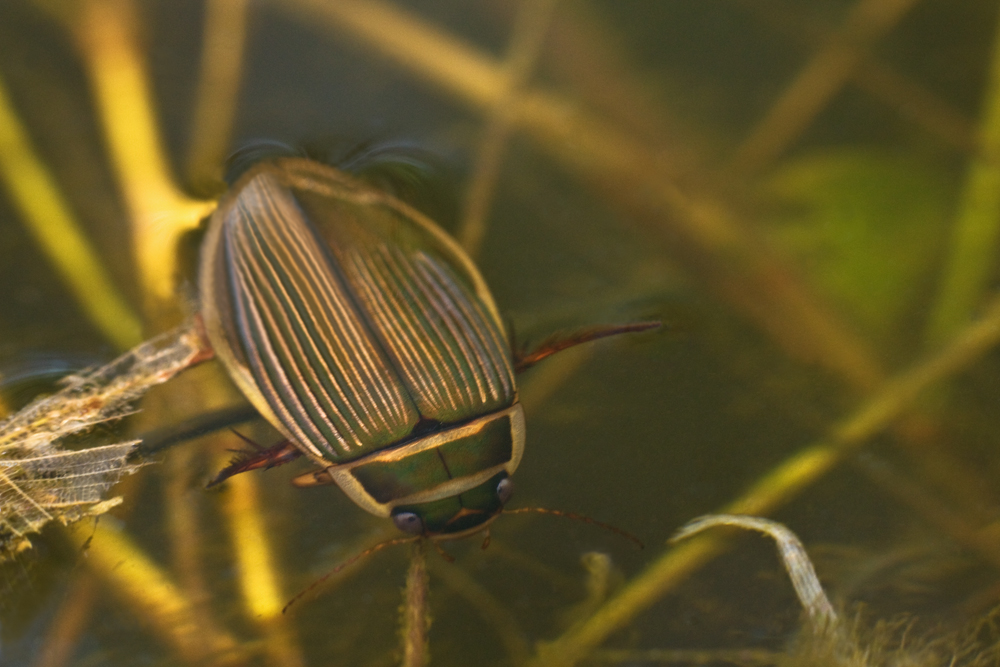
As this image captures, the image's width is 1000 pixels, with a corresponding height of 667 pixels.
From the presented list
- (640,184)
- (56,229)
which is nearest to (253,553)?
(56,229)

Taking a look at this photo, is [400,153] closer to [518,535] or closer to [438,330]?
[438,330]

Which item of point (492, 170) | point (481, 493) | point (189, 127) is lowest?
point (481, 493)

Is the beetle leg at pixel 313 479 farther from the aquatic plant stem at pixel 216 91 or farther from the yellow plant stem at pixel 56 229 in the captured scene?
the aquatic plant stem at pixel 216 91

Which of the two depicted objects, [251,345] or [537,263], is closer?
[251,345]

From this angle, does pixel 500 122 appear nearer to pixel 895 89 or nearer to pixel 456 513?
pixel 456 513

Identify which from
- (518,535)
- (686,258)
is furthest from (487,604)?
(686,258)
